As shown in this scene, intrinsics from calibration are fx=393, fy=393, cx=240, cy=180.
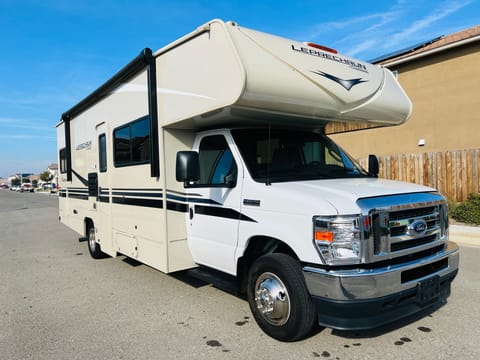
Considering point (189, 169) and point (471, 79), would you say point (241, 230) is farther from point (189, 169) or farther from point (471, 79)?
point (471, 79)

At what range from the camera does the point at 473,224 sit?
34.5 ft

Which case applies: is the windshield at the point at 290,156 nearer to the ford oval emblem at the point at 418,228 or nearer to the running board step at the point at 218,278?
the ford oval emblem at the point at 418,228

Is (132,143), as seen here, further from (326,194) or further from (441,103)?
(441,103)

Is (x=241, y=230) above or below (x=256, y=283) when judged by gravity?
above

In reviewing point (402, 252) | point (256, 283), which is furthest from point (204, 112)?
point (402, 252)

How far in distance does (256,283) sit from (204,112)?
73.9 inches

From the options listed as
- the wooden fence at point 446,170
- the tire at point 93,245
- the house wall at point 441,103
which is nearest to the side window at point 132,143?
the tire at point 93,245

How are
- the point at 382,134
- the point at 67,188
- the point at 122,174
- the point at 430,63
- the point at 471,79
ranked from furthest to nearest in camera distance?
the point at 382,134, the point at 430,63, the point at 471,79, the point at 67,188, the point at 122,174

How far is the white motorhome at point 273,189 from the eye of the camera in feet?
11.0

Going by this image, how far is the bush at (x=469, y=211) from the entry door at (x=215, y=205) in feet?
28.6

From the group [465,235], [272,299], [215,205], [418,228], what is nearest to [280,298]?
[272,299]

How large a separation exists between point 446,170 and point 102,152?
34.3 feet

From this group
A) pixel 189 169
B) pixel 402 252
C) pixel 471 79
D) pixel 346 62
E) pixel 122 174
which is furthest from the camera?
pixel 471 79

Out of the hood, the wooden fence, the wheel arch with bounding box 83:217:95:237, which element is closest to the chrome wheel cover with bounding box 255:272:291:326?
the hood
